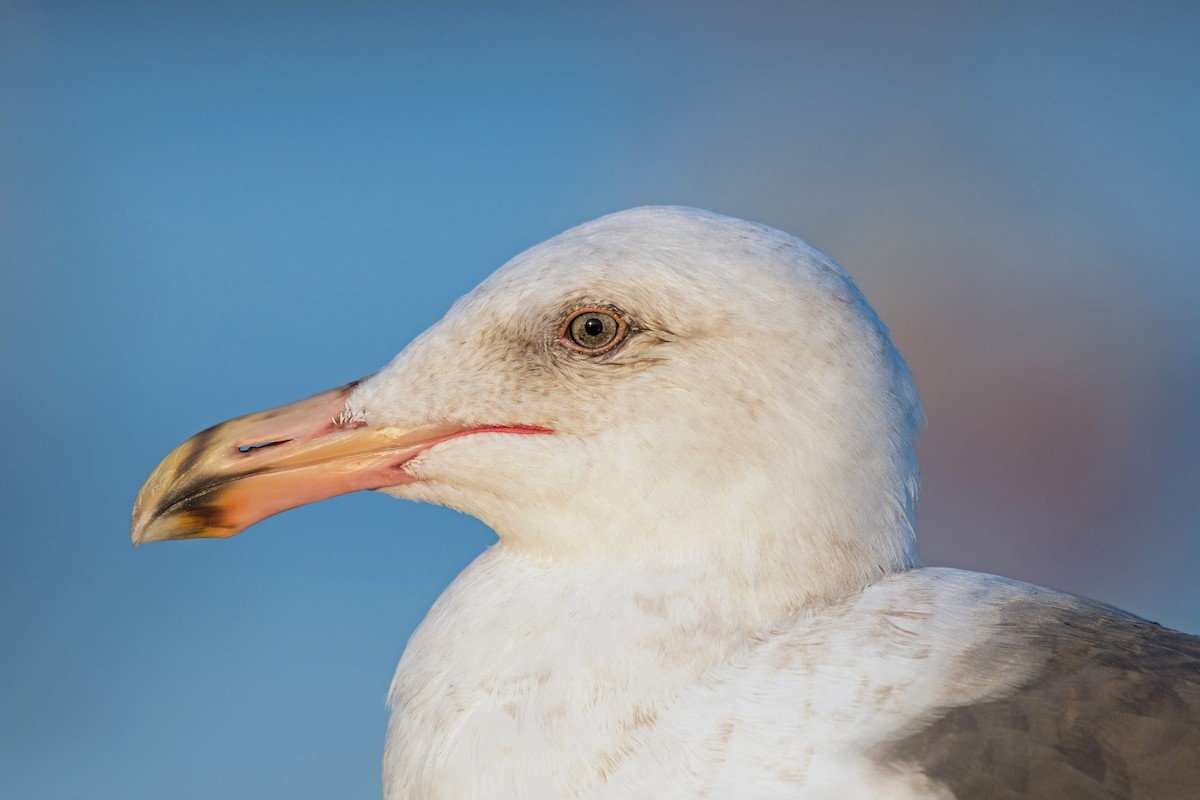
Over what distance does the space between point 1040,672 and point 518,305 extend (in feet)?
2.49

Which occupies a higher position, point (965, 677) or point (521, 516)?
point (521, 516)

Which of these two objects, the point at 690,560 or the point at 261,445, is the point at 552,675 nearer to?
the point at 690,560

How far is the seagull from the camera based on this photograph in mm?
1268

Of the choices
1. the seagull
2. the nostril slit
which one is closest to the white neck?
the seagull

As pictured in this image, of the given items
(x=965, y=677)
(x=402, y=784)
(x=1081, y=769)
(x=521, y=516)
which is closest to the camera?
(x=1081, y=769)

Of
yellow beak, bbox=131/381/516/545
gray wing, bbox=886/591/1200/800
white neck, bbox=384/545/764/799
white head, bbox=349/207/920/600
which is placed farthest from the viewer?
yellow beak, bbox=131/381/516/545

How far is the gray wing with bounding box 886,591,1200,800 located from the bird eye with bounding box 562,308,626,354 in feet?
1.96

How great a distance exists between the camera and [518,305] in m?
1.56

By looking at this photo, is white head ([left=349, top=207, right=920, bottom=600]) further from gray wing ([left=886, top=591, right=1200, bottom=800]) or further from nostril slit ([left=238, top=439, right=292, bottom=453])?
gray wing ([left=886, top=591, right=1200, bottom=800])

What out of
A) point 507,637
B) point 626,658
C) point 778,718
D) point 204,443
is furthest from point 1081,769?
point 204,443

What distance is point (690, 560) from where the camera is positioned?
1.47 metres

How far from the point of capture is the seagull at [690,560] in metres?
1.27

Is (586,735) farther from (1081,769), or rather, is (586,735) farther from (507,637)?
(1081,769)

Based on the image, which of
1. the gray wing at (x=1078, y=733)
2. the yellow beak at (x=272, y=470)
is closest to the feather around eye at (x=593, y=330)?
the yellow beak at (x=272, y=470)
